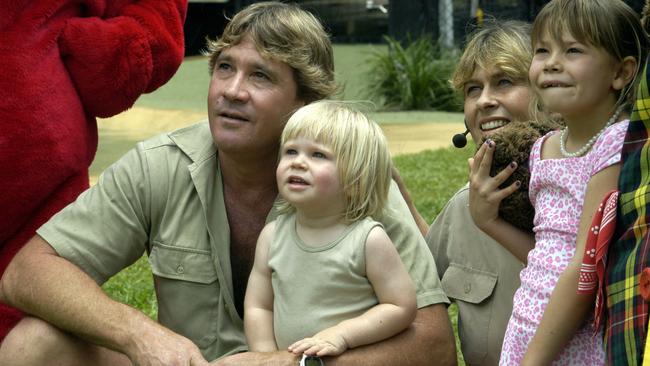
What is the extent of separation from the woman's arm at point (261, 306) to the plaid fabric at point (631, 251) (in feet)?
3.40

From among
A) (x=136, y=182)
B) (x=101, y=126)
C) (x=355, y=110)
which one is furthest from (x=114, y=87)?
(x=101, y=126)

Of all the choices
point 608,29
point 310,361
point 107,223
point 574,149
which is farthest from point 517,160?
point 107,223

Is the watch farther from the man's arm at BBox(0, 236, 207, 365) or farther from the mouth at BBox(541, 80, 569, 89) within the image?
the mouth at BBox(541, 80, 569, 89)

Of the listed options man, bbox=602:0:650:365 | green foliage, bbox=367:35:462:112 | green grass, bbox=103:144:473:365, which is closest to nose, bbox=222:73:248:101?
man, bbox=602:0:650:365

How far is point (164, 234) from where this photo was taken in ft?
11.3

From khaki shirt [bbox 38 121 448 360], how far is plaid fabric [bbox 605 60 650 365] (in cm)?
109

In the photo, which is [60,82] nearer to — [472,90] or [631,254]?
[472,90]

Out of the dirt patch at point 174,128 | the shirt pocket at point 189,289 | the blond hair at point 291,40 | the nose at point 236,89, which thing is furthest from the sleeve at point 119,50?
the dirt patch at point 174,128

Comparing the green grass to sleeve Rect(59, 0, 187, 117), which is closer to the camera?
sleeve Rect(59, 0, 187, 117)

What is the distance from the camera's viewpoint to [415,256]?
3205 millimetres

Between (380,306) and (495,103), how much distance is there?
72 centimetres

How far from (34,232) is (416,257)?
1.16 metres

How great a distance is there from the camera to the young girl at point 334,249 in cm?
301

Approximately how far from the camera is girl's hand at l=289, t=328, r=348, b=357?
9.67 feet
